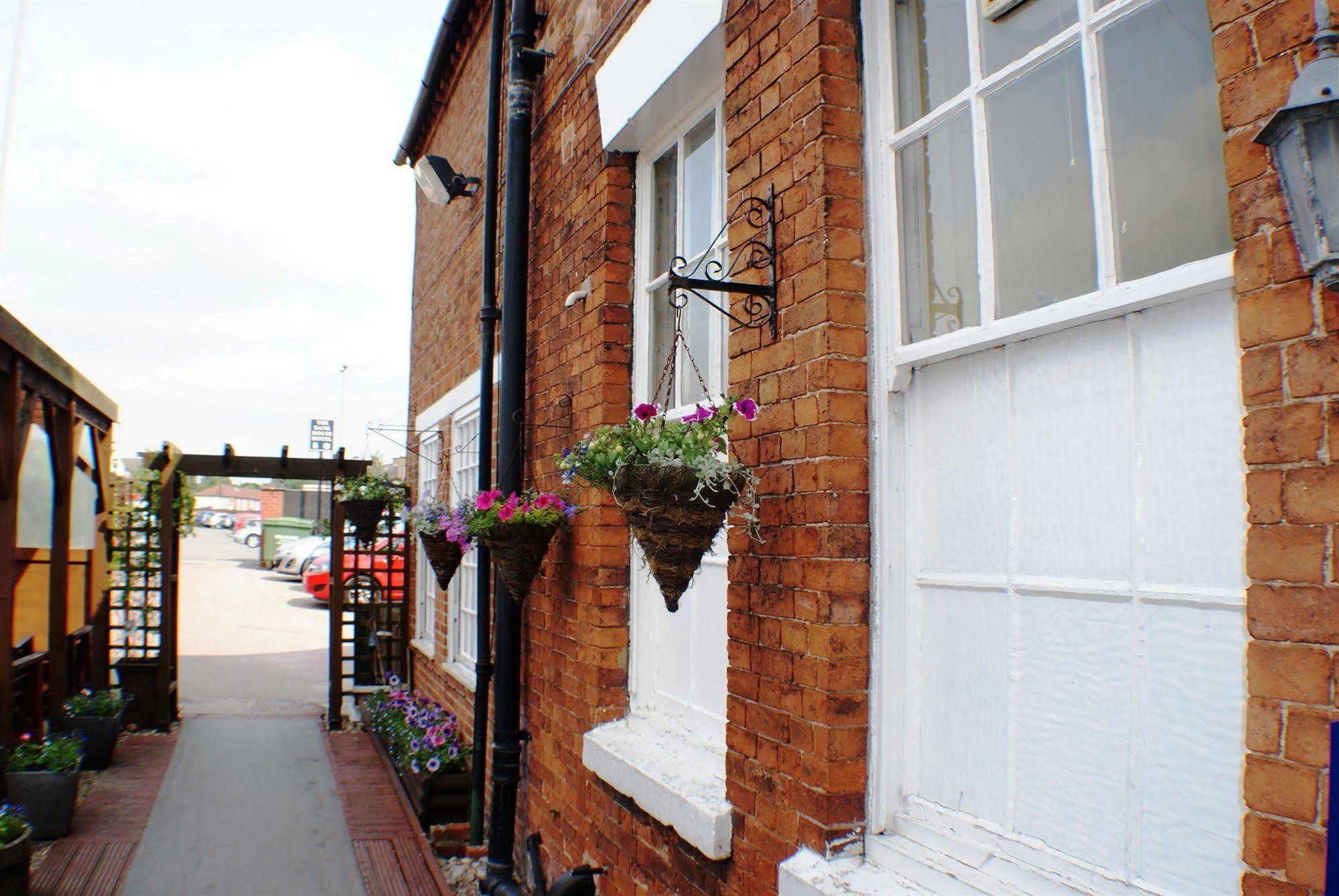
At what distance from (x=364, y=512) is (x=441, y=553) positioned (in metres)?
2.73

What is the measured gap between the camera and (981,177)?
2105 mm

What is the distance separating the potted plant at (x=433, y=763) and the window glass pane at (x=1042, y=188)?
15.6 feet

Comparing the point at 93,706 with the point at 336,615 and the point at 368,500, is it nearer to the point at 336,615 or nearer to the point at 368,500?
the point at 336,615

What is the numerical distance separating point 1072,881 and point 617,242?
2810mm

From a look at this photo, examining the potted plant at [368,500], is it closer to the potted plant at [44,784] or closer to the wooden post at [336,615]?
the wooden post at [336,615]

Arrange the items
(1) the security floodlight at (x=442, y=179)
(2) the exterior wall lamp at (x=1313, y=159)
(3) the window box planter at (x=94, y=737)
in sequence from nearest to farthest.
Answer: (2) the exterior wall lamp at (x=1313, y=159) < (1) the security floodlight at (x=442, y=179) < (3) the window box planter at (x=94, y=737)

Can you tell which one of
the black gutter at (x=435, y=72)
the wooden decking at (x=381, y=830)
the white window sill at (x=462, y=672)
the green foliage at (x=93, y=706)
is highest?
the black gutter at (x=435, y=72)

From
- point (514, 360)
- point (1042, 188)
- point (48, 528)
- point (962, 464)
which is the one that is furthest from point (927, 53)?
point (48, 528)

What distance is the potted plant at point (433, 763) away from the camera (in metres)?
5.63

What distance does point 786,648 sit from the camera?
2.42 metres

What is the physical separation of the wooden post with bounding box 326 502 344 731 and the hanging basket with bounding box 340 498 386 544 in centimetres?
16

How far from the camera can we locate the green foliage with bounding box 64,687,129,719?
689cm

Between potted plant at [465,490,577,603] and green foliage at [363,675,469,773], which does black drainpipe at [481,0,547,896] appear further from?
green foliage at [363,675,469,773]

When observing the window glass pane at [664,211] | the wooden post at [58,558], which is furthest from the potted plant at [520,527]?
the wooden post at [58,558]
